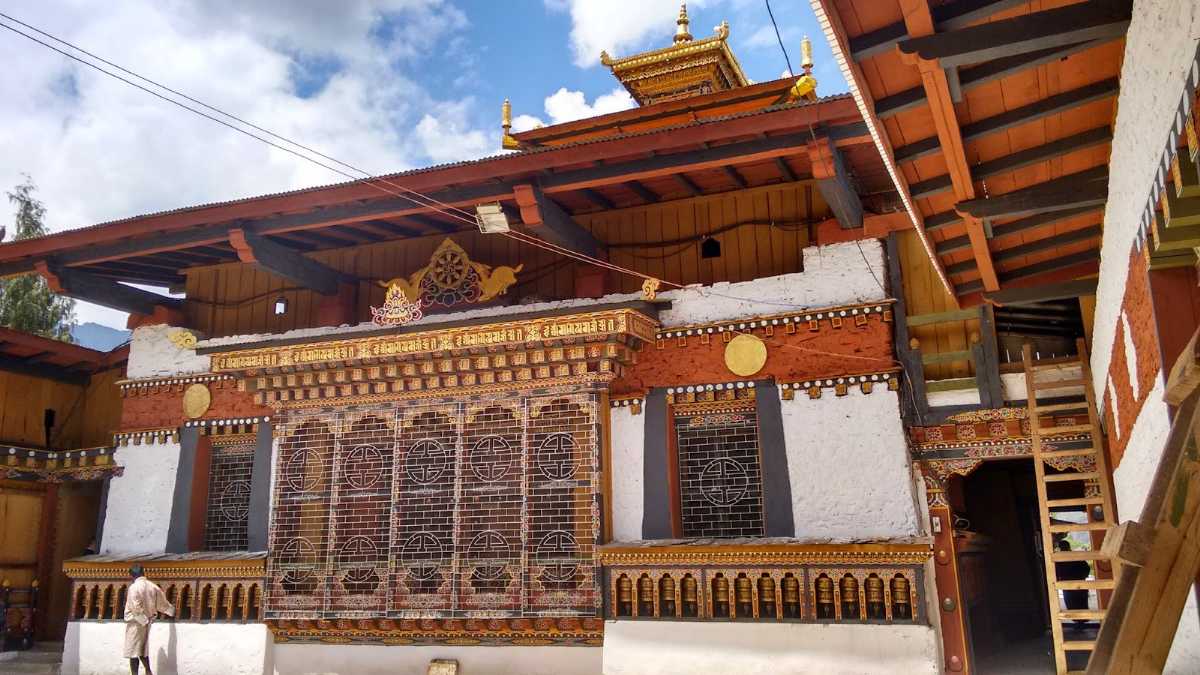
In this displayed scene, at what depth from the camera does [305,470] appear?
28.8ft

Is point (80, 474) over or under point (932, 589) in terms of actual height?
over

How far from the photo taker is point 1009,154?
441 cm

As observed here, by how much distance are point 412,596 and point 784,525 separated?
325 cm

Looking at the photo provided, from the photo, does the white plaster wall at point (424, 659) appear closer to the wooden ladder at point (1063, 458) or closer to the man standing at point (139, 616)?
the man standing at point (139, 616)

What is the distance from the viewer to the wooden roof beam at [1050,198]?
14.7ft

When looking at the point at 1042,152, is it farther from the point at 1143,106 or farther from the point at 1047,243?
the point at 1047,243

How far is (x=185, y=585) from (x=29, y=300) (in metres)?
10.1

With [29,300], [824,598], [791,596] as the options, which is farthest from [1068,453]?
[29,300]

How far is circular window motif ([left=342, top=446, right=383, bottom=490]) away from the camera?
8555 millimetres

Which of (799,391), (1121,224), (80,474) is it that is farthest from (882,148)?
(80,474)

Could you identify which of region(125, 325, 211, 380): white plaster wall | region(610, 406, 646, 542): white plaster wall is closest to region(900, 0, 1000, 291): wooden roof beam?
region(610, 406, 646, 542): white plaster wall

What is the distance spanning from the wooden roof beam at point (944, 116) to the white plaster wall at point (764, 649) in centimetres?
302

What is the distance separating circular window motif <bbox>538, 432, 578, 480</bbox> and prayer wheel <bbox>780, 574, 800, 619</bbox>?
2.00 meters

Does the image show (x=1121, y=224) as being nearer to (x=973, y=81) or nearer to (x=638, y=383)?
(x=973, y=81)
